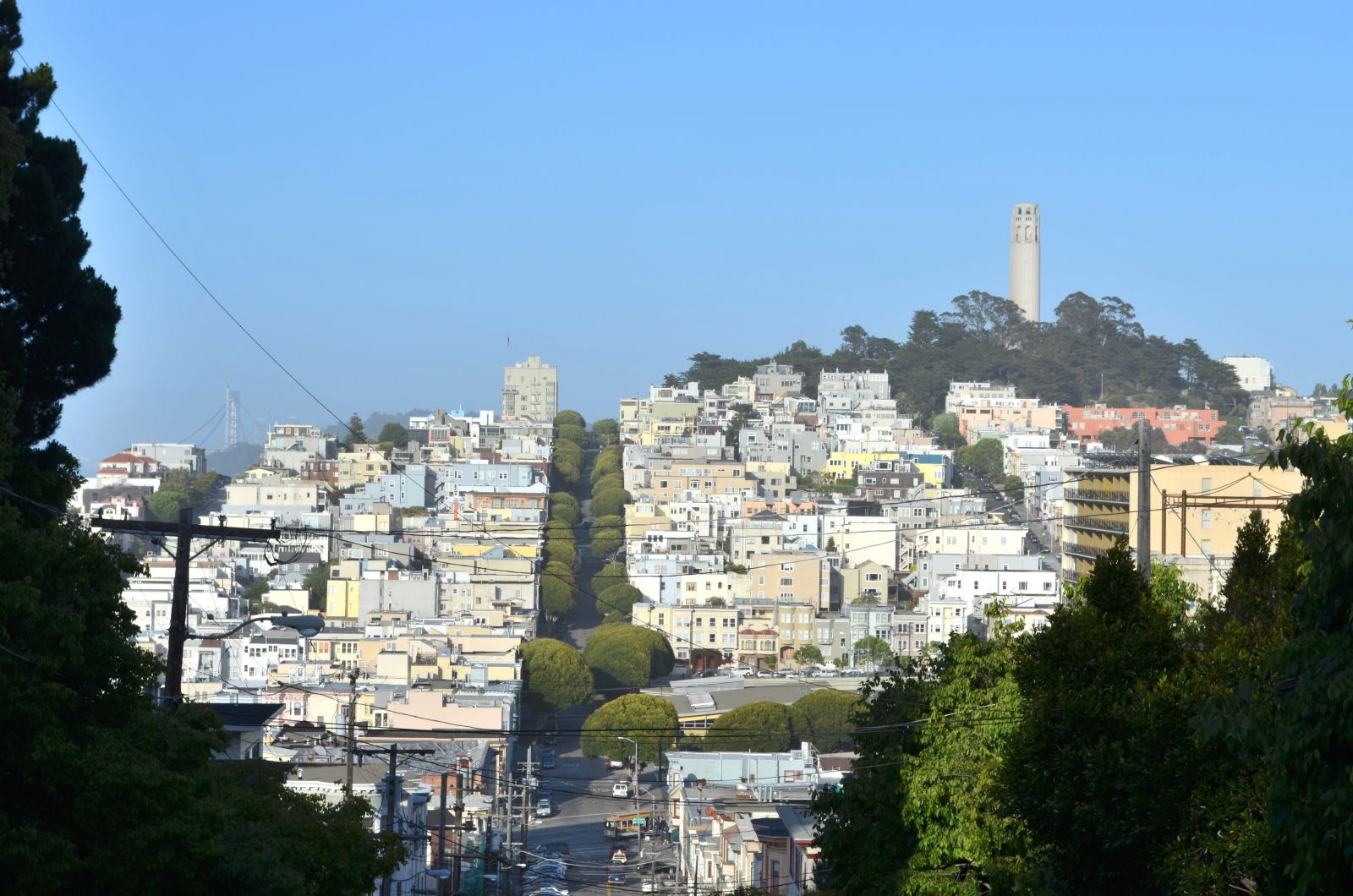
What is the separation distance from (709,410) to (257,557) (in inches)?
1206

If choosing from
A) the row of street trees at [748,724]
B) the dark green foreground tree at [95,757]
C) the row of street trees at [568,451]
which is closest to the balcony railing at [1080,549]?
the row of street trees at [748,724]

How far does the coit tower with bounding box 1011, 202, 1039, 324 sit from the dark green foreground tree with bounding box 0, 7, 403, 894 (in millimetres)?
117424

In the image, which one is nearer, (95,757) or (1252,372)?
(95,757)

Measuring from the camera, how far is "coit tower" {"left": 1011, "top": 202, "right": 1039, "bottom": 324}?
124500 millimetres

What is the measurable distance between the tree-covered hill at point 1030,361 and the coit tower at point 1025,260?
132cm

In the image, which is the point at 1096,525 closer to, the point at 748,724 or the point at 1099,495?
the point at 1099,495

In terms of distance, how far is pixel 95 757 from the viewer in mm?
7191

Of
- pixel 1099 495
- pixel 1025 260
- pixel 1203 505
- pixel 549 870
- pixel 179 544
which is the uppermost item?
pixel 1025 260

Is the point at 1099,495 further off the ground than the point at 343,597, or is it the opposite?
the point at 1099,495

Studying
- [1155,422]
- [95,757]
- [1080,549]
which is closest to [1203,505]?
[1080,549]

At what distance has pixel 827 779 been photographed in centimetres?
2827

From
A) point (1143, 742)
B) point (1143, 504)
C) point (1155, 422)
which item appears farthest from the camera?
point (1155, 422)

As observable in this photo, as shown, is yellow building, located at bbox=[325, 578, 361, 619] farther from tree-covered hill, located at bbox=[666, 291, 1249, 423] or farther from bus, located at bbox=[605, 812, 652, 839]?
tree-covered hill, located at bbox=[666, 291, 1249, 423]

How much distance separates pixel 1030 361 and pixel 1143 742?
367ft
